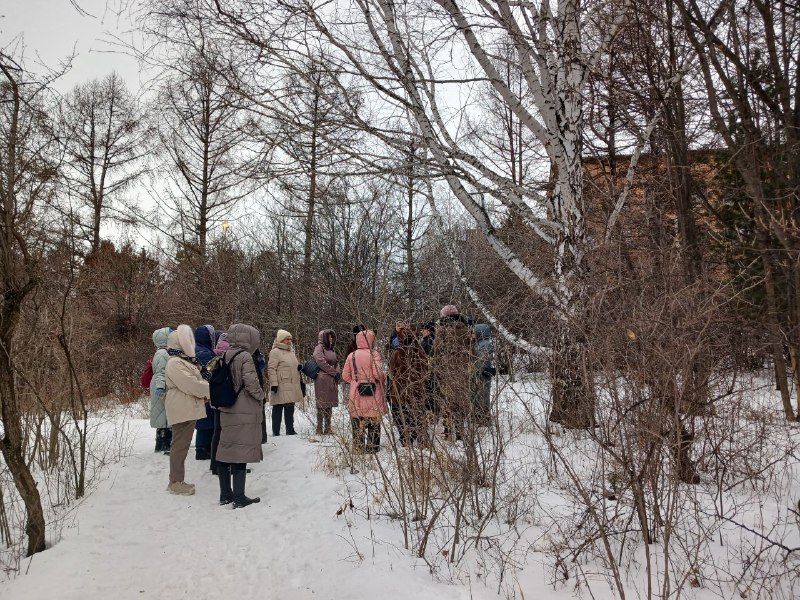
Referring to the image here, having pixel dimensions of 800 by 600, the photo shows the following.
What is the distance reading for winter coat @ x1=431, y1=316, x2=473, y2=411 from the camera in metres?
4.09

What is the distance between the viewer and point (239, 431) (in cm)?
550

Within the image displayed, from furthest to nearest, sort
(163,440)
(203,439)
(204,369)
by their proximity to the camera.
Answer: (163,440), (203,439), (204,369)

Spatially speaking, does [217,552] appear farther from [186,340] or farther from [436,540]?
[186,340]

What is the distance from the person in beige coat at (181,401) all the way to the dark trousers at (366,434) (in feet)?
5.89

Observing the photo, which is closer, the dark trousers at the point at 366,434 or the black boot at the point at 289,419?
the dark trousers at the point at 366,434

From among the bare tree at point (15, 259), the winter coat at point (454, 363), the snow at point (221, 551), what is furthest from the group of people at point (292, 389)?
the bare tree at point (15, 259)

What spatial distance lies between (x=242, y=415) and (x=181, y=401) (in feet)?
2.76

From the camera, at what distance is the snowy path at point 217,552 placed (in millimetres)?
3693

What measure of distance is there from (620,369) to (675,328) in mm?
428

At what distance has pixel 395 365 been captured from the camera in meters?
6.57

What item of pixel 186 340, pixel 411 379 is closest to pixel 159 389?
pixel 186 340

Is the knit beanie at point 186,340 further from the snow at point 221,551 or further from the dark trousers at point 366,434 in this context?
the dark trousers at point 366,434

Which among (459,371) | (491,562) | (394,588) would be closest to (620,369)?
(459,371)

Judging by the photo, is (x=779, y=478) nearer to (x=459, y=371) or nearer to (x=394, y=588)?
(x=459, y=371)
